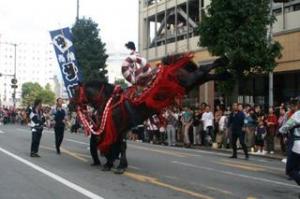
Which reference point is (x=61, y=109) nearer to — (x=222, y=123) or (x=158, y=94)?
(x=158, y=94)

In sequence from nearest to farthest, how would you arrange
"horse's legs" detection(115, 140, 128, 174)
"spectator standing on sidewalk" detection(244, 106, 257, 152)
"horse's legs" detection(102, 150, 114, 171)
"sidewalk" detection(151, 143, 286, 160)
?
1. "horse's legs" detection(115, 140, 128, 174)
2. "horse's legs" detection(102, 150, 114, 171)
3. "sidewalk" detection(151, 143, 286, 160)
4. "spectator standing on sidewalk" detection(244, 106, 257, 152)

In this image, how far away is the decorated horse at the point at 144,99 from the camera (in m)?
14.1

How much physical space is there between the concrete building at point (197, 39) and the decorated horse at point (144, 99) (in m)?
7.21

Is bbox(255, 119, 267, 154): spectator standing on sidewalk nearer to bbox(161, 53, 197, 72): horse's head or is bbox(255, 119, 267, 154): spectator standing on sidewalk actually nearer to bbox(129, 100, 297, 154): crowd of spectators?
bbox(129, 100, 297, 154): crowd of spectators

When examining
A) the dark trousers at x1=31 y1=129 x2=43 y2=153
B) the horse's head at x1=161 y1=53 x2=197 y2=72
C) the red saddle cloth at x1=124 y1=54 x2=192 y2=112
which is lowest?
the dark trousers at x1=31 y1=129 x2=43 y2=153

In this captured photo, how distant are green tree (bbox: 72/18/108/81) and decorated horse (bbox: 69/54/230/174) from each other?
1648 inches

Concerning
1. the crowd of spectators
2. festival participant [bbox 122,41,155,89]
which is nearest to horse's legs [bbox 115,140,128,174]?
festival participant [bbox 122,41,155,89]

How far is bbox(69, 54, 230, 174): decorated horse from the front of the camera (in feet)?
46.3

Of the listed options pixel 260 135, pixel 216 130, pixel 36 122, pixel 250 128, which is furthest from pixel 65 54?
pixel 36 122

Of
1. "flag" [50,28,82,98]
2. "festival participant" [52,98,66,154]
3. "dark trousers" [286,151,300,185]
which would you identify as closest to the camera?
"dark trousers" [286,151,300,185]

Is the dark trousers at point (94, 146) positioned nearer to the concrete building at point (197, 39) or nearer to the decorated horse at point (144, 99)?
the decorated horse at point (144, 99)

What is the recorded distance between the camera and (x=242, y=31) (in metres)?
25.1

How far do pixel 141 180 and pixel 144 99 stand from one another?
2.10 metres

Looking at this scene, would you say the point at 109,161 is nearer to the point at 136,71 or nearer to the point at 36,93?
the point at 136,71
